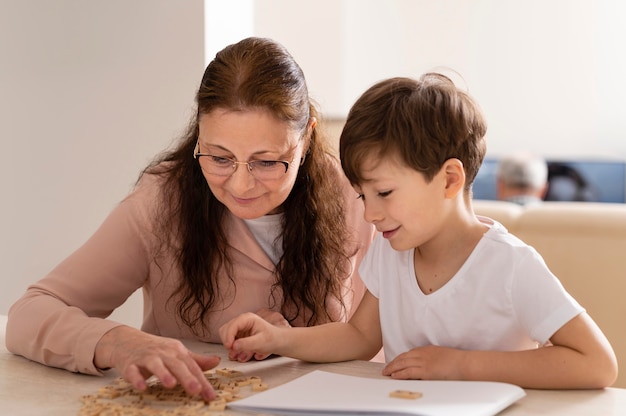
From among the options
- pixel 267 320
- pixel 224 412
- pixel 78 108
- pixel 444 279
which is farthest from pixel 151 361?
pixel 78 108

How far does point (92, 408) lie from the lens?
1352 millimetres

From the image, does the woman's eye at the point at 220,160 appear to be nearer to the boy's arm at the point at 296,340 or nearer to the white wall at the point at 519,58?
the boy's arm at the point at 296,340

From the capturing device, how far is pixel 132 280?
1973 mm

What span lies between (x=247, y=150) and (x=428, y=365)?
0.53 meters

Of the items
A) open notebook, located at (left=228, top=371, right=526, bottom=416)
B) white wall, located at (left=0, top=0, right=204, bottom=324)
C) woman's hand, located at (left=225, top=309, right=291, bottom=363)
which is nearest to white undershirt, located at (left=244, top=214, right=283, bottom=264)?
woman's hand, located at (left=225, top=309, right=291, bottom=363)

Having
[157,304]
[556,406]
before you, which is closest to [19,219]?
[157,304]

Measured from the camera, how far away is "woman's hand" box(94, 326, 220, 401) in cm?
141

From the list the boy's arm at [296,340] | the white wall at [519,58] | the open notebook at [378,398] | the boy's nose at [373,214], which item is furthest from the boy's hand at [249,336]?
the white wall at [519,58]

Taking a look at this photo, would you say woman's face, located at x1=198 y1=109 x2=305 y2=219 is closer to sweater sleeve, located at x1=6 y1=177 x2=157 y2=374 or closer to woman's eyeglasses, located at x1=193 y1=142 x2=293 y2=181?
woman's eyeglasses, located at x1=193 y1=142 x2=293 y2=181

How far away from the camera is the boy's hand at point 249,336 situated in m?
1.62

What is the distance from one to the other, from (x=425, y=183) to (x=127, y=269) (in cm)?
71

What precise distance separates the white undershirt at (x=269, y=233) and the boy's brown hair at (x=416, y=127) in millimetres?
433

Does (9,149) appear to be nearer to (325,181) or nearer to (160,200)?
(160,200)

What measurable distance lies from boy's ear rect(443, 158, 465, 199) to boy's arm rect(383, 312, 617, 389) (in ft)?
0.92
